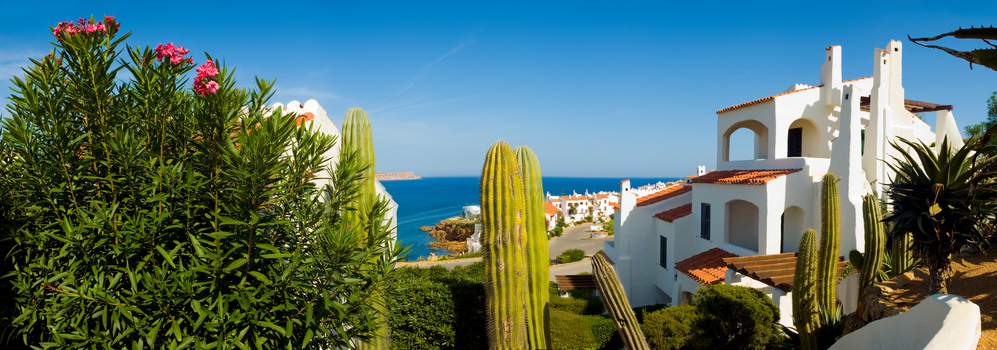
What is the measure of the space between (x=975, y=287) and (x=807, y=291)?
7.13 feet

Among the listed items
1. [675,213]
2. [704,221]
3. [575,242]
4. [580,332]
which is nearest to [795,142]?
[704,221]

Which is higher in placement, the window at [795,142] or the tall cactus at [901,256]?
the window at [795,142]

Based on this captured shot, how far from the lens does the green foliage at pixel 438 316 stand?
33.5 ft

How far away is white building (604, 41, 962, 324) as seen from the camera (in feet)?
40.7

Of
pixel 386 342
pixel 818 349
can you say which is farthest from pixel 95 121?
pixel 818 349

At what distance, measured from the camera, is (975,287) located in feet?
22.2

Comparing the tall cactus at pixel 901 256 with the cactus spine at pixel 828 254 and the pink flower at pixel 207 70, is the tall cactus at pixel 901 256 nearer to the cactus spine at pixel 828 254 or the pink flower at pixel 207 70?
the cactus spine at pixel 828 254

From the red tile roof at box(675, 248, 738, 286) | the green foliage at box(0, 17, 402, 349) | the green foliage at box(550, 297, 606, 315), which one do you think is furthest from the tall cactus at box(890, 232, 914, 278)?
the green foliage at box(0, 17, 402, 349)

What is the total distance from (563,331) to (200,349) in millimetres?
9644

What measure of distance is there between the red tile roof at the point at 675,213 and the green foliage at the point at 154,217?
610 inches

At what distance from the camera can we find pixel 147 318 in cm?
379

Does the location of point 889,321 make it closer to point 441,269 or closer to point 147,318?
point 147,318

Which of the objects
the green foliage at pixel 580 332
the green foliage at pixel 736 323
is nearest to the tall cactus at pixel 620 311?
the green foliage at pixel 736 323

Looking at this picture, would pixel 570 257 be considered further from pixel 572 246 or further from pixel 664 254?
pixel 664 254
